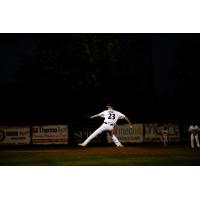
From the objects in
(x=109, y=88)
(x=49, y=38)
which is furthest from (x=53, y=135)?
(x=49, y=38)

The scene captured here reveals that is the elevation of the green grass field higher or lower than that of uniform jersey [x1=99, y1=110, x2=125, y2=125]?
lower

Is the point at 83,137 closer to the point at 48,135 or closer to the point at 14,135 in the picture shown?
the point at 48,135

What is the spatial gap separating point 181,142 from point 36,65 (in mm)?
16815

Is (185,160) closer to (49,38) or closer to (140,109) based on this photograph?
(140,109)

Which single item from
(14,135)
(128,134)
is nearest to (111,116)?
(128,134)

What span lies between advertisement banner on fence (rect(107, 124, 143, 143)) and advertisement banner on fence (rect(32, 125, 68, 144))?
3032 mm

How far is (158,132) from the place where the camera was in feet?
92.1

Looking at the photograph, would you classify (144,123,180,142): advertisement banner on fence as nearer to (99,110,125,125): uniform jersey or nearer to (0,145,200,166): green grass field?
(99,110,125,125): uniform jersey

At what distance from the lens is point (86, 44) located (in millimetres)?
38531

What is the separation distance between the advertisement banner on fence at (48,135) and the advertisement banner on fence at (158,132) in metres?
5.29

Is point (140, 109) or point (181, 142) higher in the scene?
point (140, 109)

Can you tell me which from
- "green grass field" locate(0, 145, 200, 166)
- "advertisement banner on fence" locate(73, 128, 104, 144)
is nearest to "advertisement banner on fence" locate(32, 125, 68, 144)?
"advertisement banner on fence" locate(73, 128, 104, 144)

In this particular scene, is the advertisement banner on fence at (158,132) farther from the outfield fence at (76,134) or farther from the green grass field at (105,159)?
the green grass field at (105,159)

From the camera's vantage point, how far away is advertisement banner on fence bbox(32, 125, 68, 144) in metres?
27.2
